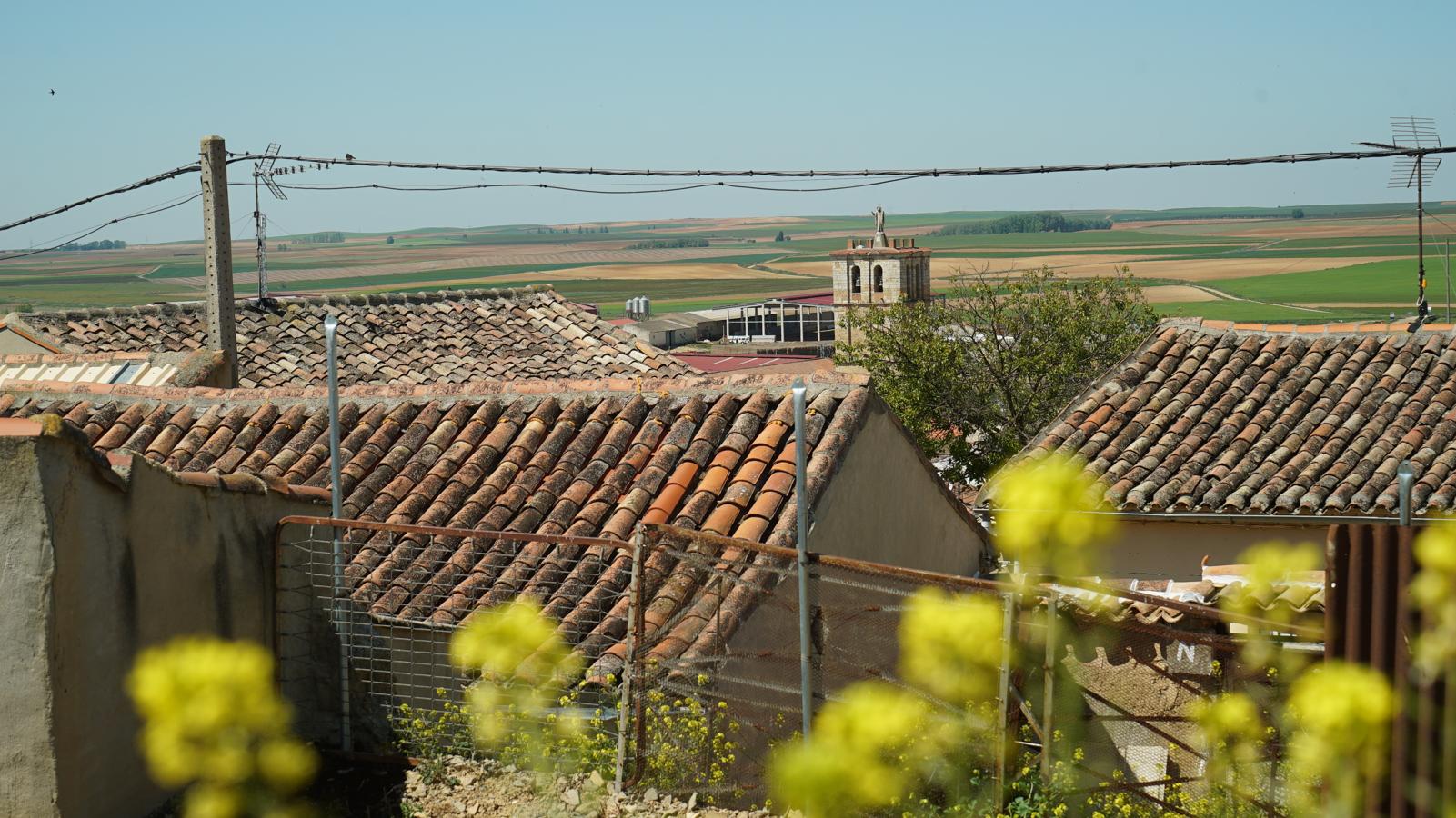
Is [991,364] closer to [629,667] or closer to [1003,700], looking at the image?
[629,667]

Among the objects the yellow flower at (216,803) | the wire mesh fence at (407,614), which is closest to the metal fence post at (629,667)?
the wire mesh fence at (407,614)

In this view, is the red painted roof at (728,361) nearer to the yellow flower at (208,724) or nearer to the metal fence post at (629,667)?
the metal fence post at (629,667)

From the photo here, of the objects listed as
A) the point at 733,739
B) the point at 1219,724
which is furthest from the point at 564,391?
the point at 1219,724

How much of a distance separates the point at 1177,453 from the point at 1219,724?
8845 mm

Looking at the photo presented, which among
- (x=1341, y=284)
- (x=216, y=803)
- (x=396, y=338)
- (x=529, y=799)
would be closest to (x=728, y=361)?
(x=396, y=338)

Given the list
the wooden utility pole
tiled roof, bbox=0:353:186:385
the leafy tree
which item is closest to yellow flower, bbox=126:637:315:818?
tiled roof, bbox=0:353:186:385

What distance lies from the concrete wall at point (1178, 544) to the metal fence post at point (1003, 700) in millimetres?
7848

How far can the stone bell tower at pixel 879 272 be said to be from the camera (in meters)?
66.8

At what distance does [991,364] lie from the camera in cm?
3478

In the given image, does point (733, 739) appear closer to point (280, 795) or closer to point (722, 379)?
point (280, 795)

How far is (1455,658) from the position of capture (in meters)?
4.04

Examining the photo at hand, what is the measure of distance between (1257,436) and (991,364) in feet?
70.1

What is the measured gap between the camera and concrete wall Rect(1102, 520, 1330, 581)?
41.5 feet

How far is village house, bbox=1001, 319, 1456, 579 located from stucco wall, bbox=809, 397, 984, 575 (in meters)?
2.87
